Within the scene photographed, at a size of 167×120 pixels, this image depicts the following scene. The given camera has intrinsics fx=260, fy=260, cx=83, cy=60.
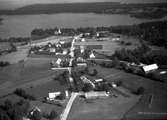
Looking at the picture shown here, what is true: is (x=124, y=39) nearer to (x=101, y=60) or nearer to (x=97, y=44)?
(x=97, y=44)

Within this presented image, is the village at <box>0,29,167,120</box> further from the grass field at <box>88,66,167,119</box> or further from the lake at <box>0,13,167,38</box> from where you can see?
the lake at <box>0,13,167,38</box>

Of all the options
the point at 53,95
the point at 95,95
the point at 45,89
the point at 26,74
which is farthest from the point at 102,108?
the point at 26,74

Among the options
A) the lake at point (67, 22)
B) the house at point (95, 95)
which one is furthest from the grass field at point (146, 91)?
the lake at point (67, 22)

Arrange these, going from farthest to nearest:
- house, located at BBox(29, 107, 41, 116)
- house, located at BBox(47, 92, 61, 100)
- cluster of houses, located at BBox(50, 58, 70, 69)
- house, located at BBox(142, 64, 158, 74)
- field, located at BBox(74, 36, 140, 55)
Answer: field, located at BBox(74, 36, 140, 55), cluster of houses, located at BBox(50, 58, 70, 69), house, located at BBox(142, 64, 158, 74), house, located at BBox(47, 92, 61, 100), house, located at BBox(29, 107, 41, 116)

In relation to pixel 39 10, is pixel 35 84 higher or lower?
lower

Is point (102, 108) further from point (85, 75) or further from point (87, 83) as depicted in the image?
point (85, 75)

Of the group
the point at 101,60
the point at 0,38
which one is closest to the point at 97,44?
the point at 101,60

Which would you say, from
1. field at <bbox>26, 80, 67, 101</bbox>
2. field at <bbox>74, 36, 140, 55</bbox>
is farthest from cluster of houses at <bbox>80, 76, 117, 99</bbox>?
field at <bbox>74, 36, 140, 55</bbox>
